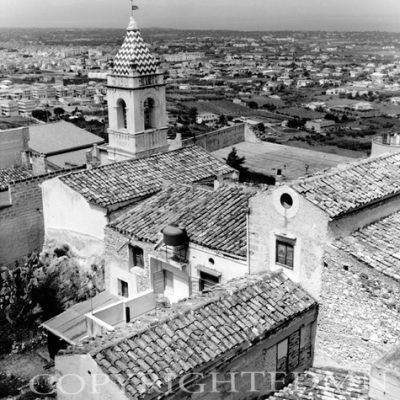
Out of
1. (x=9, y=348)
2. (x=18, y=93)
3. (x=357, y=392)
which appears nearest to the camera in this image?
(x=357, y=392)

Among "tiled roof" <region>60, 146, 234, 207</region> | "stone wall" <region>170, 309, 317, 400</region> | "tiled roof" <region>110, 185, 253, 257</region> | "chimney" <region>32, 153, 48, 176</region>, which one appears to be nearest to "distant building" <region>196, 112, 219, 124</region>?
"chimney" <region>32, 153, 48, 176</region>

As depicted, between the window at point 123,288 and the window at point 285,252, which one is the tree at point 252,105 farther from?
the window at point 285,252

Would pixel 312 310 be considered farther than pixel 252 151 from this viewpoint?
No

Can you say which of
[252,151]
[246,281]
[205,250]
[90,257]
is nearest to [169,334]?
[246,281]

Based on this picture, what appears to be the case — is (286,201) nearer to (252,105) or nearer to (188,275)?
(188,275)

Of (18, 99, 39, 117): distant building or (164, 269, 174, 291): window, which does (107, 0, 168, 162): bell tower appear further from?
(18, 99, 39, 117): distant building

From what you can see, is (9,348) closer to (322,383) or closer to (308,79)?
(322,383)

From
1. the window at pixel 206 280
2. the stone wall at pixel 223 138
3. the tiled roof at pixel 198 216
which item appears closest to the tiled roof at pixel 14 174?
the stone wall at pixel 223 138
